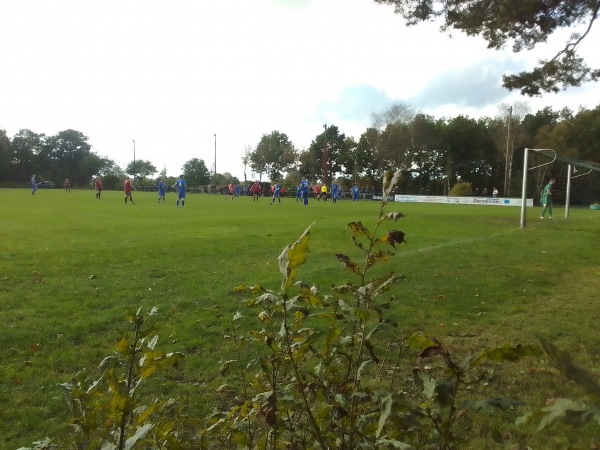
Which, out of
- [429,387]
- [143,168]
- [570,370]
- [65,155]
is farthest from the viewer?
[143,168]

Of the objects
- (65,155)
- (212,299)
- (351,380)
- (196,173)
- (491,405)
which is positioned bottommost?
(212,299)

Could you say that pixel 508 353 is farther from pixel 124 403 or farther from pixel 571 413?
pixel 124 403

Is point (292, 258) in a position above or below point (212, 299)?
above

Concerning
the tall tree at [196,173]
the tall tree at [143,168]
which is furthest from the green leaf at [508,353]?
the tall tree at [143,168]

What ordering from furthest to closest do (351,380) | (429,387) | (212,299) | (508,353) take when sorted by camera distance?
(212,299)
(351,380)
(429,387)
(508,353)

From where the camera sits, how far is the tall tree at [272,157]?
92963mm

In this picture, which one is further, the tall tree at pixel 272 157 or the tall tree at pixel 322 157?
the tall tree at pixel 272 157

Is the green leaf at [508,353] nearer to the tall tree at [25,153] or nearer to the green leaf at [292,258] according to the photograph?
the green leaf at [292,258]

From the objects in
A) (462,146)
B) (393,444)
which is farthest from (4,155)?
(393,444)

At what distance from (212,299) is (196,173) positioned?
93.5 m

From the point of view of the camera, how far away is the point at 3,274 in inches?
314

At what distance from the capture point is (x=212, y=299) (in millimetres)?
6855

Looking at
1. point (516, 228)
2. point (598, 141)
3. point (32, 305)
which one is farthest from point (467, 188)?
point (32, 305)

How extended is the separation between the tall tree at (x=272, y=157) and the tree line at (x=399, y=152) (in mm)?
185
